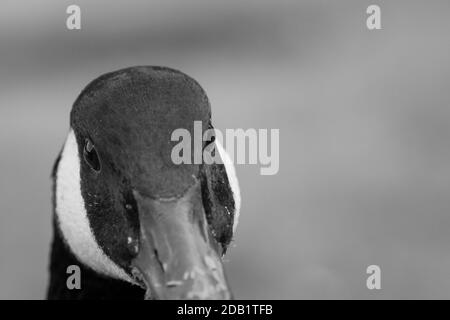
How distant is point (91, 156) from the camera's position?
185 cm

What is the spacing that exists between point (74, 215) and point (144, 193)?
0.30 meters

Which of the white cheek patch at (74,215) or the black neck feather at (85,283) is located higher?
the white cheek patch at (74,215)

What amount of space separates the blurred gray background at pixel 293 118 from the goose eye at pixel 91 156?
1.87m

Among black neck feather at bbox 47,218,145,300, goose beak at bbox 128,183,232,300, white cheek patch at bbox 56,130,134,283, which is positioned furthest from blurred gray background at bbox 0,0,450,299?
goose beak at bbox 128,183,232,300

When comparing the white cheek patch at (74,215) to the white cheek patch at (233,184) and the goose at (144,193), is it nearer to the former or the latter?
the goose at (144,193)

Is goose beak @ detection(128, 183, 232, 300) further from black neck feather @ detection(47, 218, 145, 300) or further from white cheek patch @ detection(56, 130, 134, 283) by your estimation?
black neck feather @ detection(47, 218, 145, 300)

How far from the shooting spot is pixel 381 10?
14.2 feet

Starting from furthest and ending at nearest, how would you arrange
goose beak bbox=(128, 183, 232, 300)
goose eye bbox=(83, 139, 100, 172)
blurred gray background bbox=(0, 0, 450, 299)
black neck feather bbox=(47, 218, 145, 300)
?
blurred gray background bbox=(0, 0, 450, 299) < black neck feather bbox=(47, 218, 145, 300) < goose eye bbox=(83, 139, 100, 172) < goose beak bbox=(128, 183, 232, 300)

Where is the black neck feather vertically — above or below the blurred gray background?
below

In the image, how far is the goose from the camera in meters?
1.63

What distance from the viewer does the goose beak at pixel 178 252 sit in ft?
5.21

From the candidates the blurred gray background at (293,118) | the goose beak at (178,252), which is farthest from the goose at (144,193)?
the blurred gray background at (293,118)
